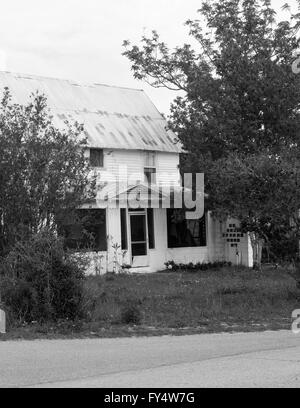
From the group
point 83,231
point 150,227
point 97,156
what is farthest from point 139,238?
point 83,231

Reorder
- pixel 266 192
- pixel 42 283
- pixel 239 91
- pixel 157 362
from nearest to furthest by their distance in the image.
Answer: pixel 157 362 < pixel 42 283 < pixel 266 192 < pixel 239 91

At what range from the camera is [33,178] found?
1686 centimetres

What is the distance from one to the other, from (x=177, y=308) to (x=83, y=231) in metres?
3.62

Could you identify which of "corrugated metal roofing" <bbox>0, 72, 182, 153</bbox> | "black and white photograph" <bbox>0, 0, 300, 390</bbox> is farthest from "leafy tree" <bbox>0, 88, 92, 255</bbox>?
"corrugated metal roofing" <bbox>0, 72, 182, 153</bbox>

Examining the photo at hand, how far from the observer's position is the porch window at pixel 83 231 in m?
17.7

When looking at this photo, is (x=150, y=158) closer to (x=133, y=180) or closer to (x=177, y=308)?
(x=133, y=180)

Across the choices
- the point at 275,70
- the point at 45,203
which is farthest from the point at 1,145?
the point at 275,70

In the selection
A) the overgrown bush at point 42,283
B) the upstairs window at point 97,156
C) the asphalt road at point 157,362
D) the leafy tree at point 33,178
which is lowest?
the asphalt road at point 157,362

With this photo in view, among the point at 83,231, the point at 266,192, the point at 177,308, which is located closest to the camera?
the point at 177,308

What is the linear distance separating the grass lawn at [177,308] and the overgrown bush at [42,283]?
1.29ft

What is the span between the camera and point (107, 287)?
20.2 metres

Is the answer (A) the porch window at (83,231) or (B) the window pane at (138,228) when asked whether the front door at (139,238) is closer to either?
(B) the window pane at (138,228)

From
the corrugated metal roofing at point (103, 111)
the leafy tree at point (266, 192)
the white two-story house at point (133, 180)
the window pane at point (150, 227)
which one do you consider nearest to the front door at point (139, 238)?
the white two-story house at point (133, 180)

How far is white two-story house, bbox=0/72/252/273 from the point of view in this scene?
27375 millimetres
